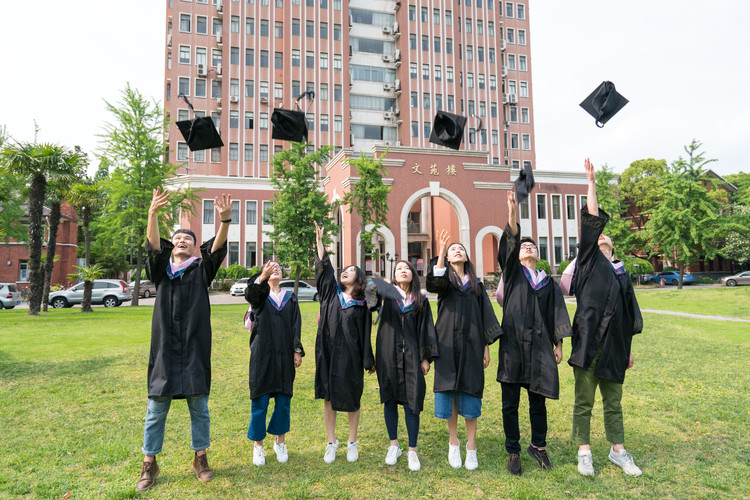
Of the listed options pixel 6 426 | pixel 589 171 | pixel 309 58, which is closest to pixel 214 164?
pixel 309 58

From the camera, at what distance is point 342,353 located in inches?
161

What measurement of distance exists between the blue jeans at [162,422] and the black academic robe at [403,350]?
5.13 ft

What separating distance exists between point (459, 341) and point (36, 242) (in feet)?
60.6

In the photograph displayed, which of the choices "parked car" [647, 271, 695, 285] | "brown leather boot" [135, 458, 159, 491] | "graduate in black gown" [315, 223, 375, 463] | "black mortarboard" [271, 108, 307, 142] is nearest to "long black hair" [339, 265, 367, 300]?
"graduate in black gown" [315, 223, 375, 463]

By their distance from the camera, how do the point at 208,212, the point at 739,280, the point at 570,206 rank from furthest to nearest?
1. the point at 570,206
2. the point at 208,212
3. the point at 739,280

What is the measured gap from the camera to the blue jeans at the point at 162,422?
357 centimetres

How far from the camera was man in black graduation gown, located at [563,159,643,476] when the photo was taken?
3.81 meters

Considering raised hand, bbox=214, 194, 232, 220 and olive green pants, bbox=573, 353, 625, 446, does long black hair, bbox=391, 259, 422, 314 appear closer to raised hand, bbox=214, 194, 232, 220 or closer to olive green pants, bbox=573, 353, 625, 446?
olive green pants, bbox=573, 353, 625, 446

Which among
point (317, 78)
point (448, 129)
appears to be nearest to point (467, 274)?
point (448, 129)

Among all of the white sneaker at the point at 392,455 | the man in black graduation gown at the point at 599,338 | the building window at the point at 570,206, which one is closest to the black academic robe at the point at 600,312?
the man in black graduation gown at the point at 599,338

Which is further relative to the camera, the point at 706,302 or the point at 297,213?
the point at 297,213

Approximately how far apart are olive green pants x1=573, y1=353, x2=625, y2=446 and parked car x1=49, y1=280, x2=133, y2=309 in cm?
2405

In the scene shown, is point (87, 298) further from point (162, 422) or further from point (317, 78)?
point (317, 78)

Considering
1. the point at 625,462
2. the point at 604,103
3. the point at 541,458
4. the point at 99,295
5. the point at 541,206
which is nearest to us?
the point at 625,462
